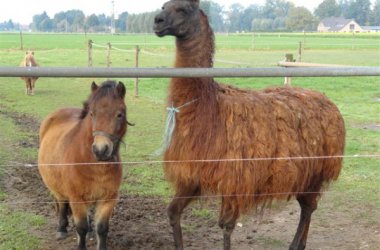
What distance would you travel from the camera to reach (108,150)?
396 centimetres

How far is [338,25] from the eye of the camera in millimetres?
77812

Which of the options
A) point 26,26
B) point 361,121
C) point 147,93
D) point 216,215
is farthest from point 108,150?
point 26,26

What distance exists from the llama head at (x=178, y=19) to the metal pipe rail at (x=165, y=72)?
76 cm

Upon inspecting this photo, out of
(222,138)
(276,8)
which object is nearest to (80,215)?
(222,138)

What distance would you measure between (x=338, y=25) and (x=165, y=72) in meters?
79.5

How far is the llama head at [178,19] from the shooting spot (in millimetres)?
4059

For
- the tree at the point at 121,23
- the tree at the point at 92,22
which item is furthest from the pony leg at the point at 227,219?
the tree at the point at 92,22

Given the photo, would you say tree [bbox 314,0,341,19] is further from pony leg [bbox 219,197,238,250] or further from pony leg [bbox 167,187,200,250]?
pony leg [bbox 219,197,238,250]

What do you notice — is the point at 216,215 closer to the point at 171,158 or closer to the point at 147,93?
the point at 171,158

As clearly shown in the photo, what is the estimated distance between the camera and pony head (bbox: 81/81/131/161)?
13.0 feet

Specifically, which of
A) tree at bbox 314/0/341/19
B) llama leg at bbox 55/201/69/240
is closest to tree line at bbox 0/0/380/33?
tree at bbox 314/0/341/19

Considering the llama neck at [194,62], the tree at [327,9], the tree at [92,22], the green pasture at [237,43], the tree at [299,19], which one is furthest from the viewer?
the tree at [92,22]

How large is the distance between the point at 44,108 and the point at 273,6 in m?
62.3

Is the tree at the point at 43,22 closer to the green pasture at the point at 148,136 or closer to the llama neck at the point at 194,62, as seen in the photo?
the green pasture at the point at 148,136
